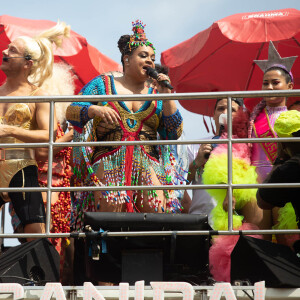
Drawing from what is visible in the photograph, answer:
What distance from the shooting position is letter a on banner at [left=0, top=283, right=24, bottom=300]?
393cm

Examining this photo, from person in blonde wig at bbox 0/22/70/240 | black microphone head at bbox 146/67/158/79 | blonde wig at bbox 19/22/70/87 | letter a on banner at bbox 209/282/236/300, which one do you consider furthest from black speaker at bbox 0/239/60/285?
blonde wig at bbox 19/22/70/87

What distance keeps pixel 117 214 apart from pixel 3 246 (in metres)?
1.50

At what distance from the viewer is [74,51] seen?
26.1 ft

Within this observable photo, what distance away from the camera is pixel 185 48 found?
830 cm

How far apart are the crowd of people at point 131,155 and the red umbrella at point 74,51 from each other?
6.96ft

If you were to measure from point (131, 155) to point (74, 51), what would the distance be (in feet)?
10.4

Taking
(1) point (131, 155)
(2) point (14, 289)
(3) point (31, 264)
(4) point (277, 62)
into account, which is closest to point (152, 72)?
(1) point (131, 155)

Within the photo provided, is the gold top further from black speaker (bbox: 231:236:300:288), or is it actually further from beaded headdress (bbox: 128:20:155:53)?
black speaker (bbox: 231:236:300:288)

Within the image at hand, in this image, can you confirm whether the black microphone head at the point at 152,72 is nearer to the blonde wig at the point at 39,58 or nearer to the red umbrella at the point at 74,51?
the blonde wig at the point at 39,58

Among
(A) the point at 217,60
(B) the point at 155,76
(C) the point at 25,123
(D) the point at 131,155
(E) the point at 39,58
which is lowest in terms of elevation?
(D) the point at 131,155

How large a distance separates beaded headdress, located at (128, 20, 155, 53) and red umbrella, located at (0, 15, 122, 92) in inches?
91.7

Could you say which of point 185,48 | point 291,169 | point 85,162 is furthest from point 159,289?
point 185,48

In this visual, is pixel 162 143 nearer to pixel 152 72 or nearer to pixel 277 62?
pixel 152 72

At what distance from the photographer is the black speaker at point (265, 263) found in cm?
402
